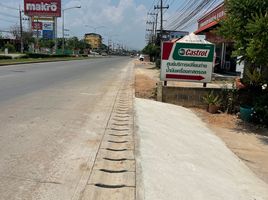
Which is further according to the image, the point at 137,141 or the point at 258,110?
the point at 258,110

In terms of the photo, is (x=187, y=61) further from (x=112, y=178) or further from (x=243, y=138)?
(x=112, y=178)

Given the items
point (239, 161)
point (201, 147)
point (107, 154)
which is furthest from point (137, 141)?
point (239, 161)

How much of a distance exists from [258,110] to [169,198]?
8098 mm

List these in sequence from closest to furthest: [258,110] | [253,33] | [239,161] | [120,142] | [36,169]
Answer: [36,169] < [120,142] < [239,161] < [253,33] < [258,110]

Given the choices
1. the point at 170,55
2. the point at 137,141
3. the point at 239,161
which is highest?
the point at 170,55

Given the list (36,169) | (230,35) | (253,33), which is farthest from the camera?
(230,35)

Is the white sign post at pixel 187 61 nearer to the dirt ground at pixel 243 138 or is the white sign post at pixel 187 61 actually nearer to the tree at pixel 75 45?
the dirt ground at pixel 243 138

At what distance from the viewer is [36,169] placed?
539 cm

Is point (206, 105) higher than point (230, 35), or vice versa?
point (230, 35)

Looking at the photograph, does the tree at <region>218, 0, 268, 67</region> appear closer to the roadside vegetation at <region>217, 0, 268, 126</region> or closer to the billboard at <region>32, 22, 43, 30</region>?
the roadside vegetation at <region>217, 0, 268, 126</region>

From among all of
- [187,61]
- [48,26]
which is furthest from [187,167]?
[48,26]

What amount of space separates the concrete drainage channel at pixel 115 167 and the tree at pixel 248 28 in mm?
3668

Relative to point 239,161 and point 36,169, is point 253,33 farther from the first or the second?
point 36,169

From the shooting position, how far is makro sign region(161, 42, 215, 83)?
14.8m
